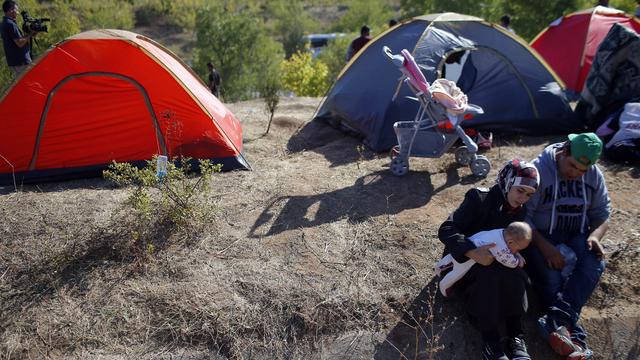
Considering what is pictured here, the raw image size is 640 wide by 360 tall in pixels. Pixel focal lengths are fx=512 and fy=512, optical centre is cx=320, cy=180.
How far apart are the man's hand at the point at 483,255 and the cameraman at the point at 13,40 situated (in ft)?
20.0

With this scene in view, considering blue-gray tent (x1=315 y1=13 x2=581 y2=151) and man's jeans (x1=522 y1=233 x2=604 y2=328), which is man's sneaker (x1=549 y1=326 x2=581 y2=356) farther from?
blue-gray tent (x1=315 y1=13 x2=581 y2=151)

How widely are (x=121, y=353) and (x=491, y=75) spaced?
224 inches

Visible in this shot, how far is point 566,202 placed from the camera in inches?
145

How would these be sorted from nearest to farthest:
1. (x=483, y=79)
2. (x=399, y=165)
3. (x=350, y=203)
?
(x=350, y=203) < (x=399, y=165) < (x=483, y=79)

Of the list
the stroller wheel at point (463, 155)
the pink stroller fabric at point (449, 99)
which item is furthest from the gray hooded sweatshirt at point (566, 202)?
the stroller wheel at point (463, 155)

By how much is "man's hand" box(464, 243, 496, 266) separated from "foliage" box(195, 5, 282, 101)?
1968cm

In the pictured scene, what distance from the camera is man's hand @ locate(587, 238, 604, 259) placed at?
353cm

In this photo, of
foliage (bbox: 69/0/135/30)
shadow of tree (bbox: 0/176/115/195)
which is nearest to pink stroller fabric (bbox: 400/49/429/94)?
shadow of tree (bbox: 0/176/115/195)

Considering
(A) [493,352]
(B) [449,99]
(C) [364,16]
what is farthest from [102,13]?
(A) [493,352]

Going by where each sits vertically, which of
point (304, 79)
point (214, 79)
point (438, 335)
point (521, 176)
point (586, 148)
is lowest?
point (304, 79)

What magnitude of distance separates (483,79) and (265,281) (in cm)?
456

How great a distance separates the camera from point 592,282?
137 inches

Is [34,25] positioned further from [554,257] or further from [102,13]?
[102,13]

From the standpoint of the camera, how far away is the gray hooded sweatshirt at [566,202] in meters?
Result: 3.66
